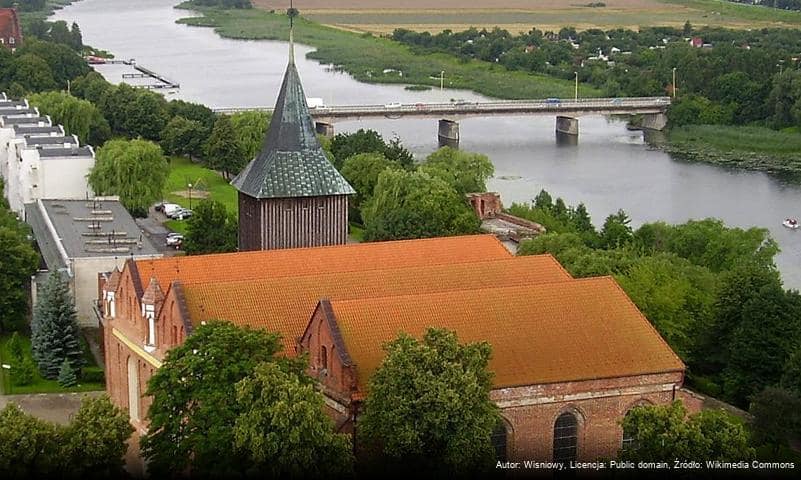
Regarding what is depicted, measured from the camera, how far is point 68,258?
40.7 metres

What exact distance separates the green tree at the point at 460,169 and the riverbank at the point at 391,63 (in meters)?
39.4

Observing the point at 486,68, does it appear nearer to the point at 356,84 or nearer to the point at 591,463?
the point at 356,84

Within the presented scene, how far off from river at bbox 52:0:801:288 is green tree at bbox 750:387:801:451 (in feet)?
57.9

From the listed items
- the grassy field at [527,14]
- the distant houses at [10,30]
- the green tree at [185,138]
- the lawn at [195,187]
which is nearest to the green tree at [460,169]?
the lawn at [195,187]

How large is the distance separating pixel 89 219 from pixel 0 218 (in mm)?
2945

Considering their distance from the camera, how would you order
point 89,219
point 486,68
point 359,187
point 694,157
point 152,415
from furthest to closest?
1. point 486,68
2. point 694,157
3. point 359,187
4. point 89,219
5. point 152,415

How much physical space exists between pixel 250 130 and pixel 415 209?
74.4 feet

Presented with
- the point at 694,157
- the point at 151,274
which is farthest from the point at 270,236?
the point at 694,157

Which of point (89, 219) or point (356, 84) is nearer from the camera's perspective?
point (89, 219)

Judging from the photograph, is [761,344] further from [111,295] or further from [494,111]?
[494,111]

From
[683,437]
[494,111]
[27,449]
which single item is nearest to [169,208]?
[494,111]

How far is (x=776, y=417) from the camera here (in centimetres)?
2972

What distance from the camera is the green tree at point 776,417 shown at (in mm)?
29625

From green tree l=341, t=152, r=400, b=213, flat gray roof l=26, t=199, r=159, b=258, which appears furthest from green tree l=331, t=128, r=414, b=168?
flat gray roof l=26, t=199, r=159, b=258
